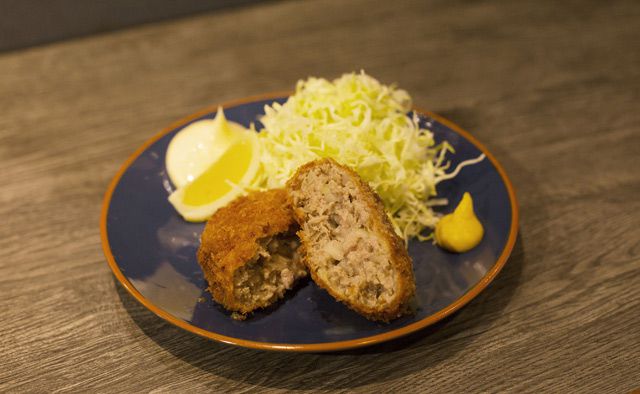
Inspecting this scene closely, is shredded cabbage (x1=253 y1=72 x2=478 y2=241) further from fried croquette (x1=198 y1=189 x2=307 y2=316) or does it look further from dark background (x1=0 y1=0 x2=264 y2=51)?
dark background (x1=0 y1=0 x2=264 y2=51)

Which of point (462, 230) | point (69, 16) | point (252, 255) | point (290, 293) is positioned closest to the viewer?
point (252, 255)

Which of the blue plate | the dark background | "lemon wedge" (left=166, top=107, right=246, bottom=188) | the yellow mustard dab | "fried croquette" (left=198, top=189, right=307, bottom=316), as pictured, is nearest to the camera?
the blue plate

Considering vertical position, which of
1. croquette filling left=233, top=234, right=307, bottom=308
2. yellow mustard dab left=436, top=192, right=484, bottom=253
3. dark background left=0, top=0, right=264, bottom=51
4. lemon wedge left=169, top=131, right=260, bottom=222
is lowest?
dark background left=0, top=0, right=264, bottom=51

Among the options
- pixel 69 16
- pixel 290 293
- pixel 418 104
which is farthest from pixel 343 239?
pixel 69 16

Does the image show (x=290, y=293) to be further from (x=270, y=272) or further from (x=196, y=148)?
(x=196, y=148)

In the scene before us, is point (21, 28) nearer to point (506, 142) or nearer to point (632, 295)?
point (506, 142)

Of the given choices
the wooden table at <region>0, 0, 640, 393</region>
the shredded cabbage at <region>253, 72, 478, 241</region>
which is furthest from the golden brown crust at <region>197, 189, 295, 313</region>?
the shredded cabbage at <region>253, 72, 478, 241</region>

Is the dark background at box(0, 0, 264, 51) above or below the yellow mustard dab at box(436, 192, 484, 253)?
below
